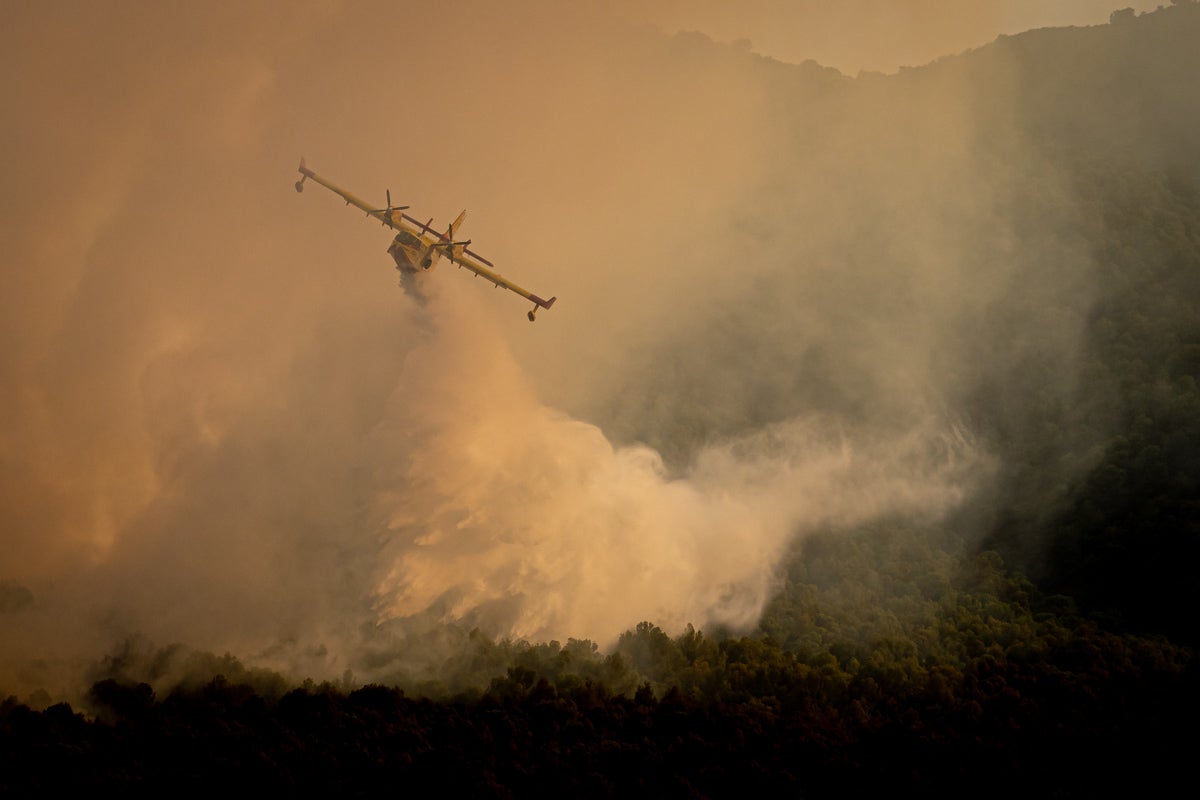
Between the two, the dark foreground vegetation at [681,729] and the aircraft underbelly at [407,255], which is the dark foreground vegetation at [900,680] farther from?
the aircraft underbelly at [407,255]

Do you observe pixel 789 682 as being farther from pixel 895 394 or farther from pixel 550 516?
pixel 895 394

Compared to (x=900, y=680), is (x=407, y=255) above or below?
above

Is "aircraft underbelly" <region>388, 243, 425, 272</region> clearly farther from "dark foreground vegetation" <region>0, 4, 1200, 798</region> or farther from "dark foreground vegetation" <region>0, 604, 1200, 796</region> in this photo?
"dark foreground vegetation" <region>0, 604, 1200, 796</region>

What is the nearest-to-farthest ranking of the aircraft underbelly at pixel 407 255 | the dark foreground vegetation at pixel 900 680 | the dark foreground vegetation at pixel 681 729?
the dark foreground vegetation at pixel 681 729, the dark foreground vegetation at pixel 900 680, the aircraft underbelly at pixel 407 255

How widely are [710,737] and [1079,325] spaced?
269 feet

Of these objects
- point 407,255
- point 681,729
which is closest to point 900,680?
point 681,729

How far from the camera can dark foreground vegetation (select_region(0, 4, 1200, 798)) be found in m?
57.1

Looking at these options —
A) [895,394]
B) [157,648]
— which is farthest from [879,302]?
[157,648]

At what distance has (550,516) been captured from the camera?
284 ft

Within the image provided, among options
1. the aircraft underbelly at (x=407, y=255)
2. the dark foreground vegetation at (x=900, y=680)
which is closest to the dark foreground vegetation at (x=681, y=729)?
the dark foreground vegetation at (x=900, y=680)

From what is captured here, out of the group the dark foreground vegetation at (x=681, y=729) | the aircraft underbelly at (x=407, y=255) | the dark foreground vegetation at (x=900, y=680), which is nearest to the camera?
the dark foreground vegetation at (x=681, y=729)

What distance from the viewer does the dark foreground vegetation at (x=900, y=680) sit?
5712 cm

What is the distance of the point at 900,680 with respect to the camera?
74500 millimetres

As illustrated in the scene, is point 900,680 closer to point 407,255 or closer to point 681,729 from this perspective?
point 681,729
